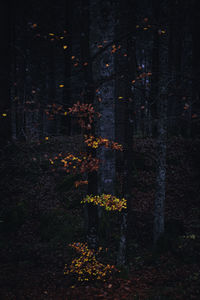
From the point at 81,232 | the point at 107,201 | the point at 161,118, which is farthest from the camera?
the point at 81,232

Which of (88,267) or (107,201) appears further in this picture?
(107,201)

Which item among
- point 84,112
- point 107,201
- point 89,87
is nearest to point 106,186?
point 107,201

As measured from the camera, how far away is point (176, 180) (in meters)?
12.5

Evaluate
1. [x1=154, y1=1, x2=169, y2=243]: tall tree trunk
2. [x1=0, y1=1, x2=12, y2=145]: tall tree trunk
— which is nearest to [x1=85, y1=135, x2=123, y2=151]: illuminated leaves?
[x1=154, y1=1, x2=169, y2=243]: tall tree trunk

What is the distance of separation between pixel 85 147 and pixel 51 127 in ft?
54.7

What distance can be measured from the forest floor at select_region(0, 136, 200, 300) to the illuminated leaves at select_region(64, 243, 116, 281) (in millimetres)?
231

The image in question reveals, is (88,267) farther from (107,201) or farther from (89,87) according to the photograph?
(89,87)

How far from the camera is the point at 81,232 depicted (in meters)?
9.40

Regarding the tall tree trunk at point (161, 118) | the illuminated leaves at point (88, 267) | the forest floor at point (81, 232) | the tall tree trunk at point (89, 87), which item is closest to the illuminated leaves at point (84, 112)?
the tall tree trunk at point (89, 87)

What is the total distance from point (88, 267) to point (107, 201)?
1.96m

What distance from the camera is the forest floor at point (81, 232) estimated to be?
7016mm

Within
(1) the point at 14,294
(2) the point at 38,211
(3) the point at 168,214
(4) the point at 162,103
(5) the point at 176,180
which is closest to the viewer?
(1) the point at 14,294

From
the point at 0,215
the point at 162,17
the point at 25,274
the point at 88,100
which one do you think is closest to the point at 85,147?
the point at 88,100

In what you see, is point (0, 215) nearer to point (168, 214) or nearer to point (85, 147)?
point (85, 147)
